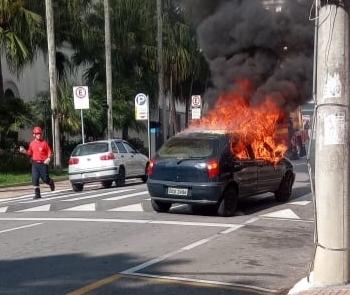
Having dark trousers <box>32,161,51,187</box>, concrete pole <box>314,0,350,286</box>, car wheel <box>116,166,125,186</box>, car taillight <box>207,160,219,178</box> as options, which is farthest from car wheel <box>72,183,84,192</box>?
concrete pole <box>314,0,350,286</box>

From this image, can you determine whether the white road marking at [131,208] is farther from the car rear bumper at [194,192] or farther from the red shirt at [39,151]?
the red shirt at [39,151]

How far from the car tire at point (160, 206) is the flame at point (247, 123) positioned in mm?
1741

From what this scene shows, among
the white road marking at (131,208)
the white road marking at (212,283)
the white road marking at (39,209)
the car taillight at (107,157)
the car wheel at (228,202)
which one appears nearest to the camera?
the white road marking at (212,283)

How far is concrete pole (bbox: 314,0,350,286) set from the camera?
6473 mm

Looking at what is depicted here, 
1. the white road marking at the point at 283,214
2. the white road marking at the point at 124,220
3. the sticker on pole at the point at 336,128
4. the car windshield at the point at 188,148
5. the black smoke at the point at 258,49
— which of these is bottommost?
the white road marking at the point at 283,214

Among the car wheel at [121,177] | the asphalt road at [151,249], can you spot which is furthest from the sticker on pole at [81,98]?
the asphalt road at [151,249]

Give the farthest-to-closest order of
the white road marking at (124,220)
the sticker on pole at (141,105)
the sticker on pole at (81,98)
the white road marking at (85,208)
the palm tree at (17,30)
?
the sticker on pole at (141,105), the palm tree at (17,30), the sticker on pole at (81,98), the white road marking at (85,208), the white road marking at (124,220)

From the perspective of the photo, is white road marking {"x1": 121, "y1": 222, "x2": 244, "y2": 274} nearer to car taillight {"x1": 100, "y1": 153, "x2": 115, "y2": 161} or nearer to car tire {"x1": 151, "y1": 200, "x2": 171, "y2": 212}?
car tire {"x1": 151, "y1": 200, "x2": 171, "y2": 212}

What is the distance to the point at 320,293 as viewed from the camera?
6305 mm

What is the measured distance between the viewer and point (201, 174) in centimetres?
1227

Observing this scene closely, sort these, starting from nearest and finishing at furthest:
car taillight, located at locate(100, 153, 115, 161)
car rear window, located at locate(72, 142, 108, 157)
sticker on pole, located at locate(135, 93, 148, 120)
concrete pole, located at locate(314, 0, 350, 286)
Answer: concrete pole, located at locate(314, 0, 350, 286) < car taillight, located at locate(100, 153, 115, 161) < car rear window, located at locate(72, 142, 108, 157) < sticker on pole, located at locate(135, 93, 148, 120)

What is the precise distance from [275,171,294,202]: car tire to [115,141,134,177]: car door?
684cm

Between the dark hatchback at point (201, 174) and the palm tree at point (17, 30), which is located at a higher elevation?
the palm tree at point (17, 30)

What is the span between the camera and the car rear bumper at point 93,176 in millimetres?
19891
